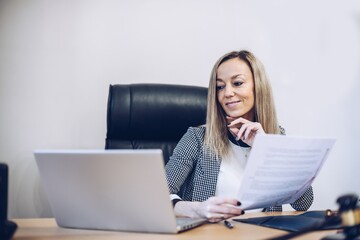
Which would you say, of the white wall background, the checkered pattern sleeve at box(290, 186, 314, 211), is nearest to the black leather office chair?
the white wall background

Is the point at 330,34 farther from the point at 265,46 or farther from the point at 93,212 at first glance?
the point at 93,212

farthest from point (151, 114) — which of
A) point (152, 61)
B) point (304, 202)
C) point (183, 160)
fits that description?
point (304, 202)

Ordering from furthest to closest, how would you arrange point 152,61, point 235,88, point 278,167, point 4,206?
point 152,61
point 235,88
point 278,167
point 4,206

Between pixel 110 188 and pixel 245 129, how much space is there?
71 cm

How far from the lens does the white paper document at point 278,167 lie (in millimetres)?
900

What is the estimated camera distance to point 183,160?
149 centimetres

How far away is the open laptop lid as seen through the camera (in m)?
0.78

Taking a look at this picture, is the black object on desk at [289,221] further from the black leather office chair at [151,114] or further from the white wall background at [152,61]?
the white wall background at [152,61]

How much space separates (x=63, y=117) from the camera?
188cm

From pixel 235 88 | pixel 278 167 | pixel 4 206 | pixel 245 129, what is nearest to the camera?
pixel 4 206

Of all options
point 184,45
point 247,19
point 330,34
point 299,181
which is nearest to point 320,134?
point 330,34

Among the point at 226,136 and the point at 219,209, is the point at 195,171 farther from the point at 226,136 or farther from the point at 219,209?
the point at 219,209

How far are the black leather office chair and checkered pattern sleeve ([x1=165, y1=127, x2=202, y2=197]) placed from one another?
0.29ft

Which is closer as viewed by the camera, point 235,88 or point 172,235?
point 172,235
